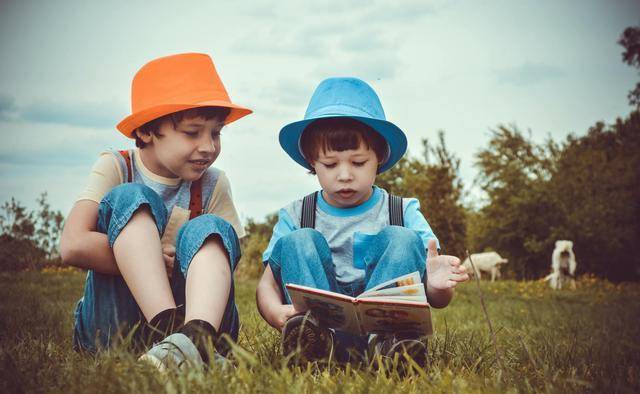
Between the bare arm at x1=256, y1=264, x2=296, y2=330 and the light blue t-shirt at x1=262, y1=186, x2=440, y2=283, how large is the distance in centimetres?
11

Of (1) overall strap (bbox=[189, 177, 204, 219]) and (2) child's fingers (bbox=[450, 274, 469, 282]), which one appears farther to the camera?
(1) overall strap (bbox=[189, 177, 204, 219])

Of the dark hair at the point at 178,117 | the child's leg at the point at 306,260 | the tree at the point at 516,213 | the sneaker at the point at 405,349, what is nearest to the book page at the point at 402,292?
the sneaker at the point at 405,349

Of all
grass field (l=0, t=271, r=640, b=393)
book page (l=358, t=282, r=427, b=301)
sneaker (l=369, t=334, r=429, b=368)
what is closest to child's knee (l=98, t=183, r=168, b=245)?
grass field (l=0, t=271, r=640, b=393)

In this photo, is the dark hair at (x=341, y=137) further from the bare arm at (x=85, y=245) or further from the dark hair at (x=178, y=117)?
the bare arm at (x=85, y=245)

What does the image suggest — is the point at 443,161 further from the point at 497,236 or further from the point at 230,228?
the point at 230,228

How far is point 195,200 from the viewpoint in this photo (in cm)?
266

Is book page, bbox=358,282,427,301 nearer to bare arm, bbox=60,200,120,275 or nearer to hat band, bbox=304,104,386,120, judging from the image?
hat band, bbox=304,104,386,120

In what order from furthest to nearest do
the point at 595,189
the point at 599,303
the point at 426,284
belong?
the point at 595,189 < the point at 599,303 < the point at 426,284

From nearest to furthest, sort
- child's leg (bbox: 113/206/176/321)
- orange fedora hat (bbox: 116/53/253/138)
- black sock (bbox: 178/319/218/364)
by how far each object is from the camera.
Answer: black sock (bbox: 178/319/218/364)
child's leg (bbox: 113/206/176/321)
orange fedora hat (bbox: 116/53/253/138)

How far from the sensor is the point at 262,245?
12.2 meters

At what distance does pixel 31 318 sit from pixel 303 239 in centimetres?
227

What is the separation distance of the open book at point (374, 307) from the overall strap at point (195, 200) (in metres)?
0.80

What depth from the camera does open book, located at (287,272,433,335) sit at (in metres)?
1.89

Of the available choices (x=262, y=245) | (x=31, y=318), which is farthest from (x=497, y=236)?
(x=31, y=318)
